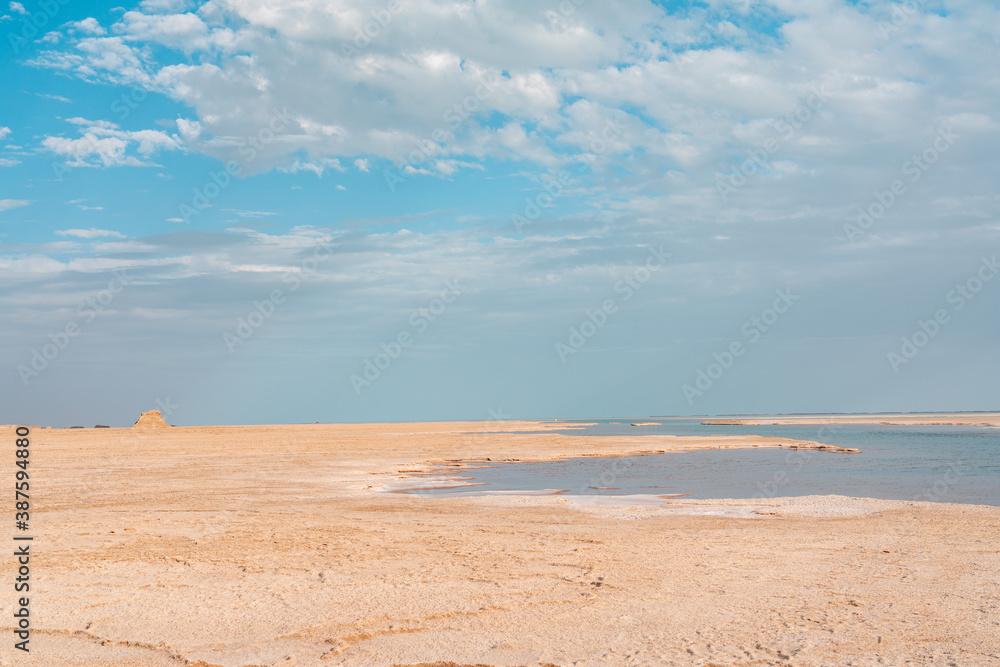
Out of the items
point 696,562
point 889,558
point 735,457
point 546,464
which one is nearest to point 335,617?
point 696,562

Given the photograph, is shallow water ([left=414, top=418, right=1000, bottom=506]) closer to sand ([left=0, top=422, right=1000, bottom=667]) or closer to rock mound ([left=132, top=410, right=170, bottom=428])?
sand ([left=0, top=422, right=1000, bottom=667])

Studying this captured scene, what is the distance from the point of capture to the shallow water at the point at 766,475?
22913mm

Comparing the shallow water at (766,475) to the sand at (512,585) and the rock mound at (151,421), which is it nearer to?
the sand at (512,585)

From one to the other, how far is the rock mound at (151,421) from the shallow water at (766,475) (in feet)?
225

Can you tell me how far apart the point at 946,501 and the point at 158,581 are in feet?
65.4

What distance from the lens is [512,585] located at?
978 centimetres

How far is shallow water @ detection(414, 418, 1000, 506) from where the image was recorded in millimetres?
22913

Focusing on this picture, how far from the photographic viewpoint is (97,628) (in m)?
8.15

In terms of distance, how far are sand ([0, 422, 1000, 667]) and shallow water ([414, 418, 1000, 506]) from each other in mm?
5057

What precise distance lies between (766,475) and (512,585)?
2230 cm

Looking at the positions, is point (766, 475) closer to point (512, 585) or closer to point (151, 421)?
point (512, 585)

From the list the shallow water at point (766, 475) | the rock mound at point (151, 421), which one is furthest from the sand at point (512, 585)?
the rock mound at point (151, 421)

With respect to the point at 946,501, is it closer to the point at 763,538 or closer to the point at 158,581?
the point at 763,538

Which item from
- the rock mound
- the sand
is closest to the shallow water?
the sand
